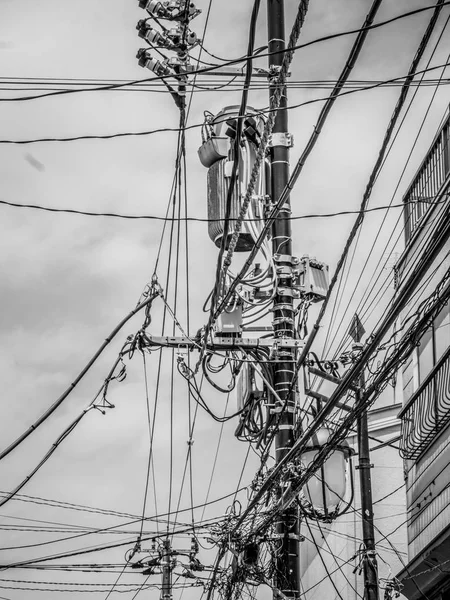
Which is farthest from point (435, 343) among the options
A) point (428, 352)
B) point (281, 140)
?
point (281, 140)

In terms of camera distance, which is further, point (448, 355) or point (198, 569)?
point (198, 569)

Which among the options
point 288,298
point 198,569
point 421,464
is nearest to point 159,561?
point 198,569

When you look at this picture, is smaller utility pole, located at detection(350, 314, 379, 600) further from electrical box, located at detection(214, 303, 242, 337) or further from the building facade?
electrical box, located at detection(214, 303, 242, 337)

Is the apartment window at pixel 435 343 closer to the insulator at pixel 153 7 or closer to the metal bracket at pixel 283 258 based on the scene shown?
the metal bracket at pixel 283 258

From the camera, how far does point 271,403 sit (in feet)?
44.8

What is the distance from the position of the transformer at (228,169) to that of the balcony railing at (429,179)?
93.1 inches

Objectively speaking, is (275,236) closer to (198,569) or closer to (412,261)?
(412,261)

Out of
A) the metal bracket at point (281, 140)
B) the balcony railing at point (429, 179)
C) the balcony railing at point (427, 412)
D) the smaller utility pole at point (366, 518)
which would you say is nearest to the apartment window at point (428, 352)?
the balcony railing at point (427, 412)

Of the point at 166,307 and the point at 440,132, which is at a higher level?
the point at 440,132

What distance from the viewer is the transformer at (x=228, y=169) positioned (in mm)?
13523

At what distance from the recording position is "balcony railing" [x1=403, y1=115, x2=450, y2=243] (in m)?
15.2

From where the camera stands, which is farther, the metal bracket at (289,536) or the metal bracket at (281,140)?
the metal bracket at (281,140)

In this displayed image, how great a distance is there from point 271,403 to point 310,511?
1.56 meters

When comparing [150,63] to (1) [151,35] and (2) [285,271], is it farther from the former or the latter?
(2) [285,271]
